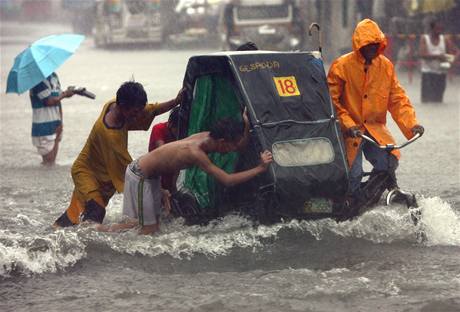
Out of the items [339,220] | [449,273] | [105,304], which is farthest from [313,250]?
[105,304]

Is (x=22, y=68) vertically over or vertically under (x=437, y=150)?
over

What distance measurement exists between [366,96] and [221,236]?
4.75 ft

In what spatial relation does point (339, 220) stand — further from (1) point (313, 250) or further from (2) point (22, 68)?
(2) point (22, 68)

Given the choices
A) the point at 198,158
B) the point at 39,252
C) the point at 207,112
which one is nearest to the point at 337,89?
the point at 207,112

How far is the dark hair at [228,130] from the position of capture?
22.1 ft

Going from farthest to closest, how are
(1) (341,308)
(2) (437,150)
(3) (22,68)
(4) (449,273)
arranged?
(2) (437,150) < (3) (22,68) < (4) (449,273) < (1) (341,308)

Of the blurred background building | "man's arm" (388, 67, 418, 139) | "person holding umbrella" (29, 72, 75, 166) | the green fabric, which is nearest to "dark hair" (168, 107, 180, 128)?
the green fabric

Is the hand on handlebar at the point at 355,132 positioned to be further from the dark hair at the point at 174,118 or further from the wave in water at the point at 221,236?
the dark hair at the point at 174,118

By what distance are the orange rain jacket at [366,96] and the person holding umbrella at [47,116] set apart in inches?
179

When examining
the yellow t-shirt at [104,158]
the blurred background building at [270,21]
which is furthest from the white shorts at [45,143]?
the blurred background building at [270,21]

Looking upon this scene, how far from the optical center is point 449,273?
6.52m

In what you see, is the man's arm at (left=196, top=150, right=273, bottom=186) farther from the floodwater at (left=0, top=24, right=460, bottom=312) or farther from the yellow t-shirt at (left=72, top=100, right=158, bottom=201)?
the yellow t-shirt at (left=72, top=100, right=158, bottom=201)

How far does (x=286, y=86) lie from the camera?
7348mm

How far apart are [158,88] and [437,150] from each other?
8570 mm
